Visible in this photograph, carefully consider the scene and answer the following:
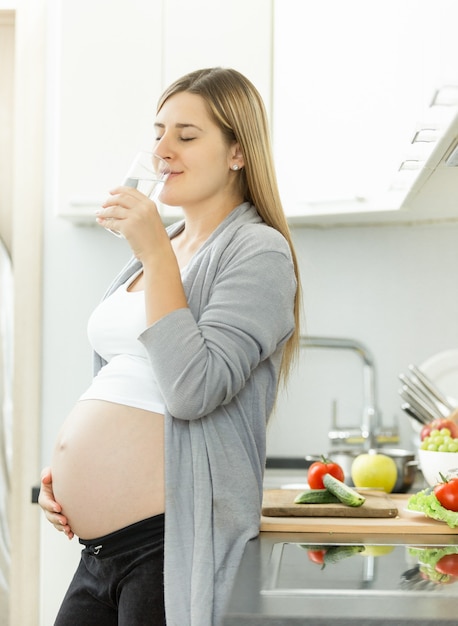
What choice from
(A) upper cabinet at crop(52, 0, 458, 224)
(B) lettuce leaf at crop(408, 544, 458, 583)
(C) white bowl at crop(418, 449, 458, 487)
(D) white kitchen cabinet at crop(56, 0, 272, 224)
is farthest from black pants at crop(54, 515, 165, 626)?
(D) white kitchen cabinet at crop(56, 0, 272, 224)

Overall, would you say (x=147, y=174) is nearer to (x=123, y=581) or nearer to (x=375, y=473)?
(x=123, y=581)

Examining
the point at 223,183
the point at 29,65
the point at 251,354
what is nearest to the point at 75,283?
the point at 29,65

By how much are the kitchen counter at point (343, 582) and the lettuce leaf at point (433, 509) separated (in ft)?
0.06

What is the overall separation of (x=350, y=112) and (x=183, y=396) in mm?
1258

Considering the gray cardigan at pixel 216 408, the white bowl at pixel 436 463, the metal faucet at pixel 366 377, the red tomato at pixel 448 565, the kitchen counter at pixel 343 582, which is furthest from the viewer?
the metal faucet at pixel 366 377

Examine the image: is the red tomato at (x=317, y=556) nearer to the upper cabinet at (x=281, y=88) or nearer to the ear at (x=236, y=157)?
the ear at (x=236, y=157)

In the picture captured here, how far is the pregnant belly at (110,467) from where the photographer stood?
1434 millimetres

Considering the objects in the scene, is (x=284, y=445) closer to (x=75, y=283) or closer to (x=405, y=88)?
(x=75, y=283)

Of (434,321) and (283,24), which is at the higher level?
(283,24)

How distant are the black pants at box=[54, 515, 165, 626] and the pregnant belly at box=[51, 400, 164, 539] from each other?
0.02 meters

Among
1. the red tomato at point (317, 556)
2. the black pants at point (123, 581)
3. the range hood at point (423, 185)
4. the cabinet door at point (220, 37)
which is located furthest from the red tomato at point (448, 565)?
the cabinet door at point (220, 37)

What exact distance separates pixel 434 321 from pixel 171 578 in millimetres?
1692

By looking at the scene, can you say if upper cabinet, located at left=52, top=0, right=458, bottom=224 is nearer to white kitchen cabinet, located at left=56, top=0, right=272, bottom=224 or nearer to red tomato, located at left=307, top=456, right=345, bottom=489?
white kitchen cabinet, located at left=56, top=0, right=272, bottom=224

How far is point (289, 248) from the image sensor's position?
1521 mm
